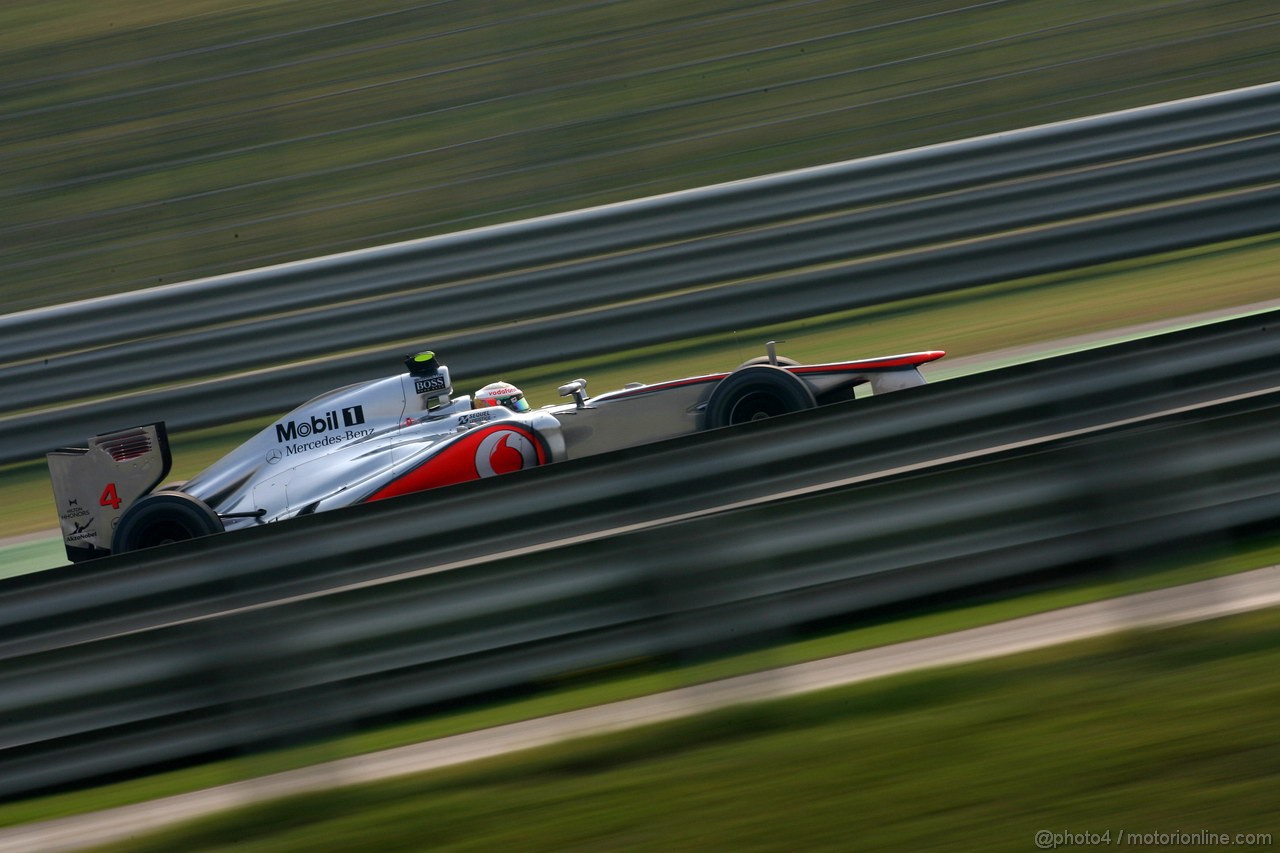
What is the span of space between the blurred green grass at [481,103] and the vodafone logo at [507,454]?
558 cm

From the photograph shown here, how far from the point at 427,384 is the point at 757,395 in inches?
80.0

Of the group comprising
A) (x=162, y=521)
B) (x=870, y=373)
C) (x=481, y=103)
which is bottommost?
(x=870, y=373)

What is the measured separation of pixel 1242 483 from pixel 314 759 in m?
3.34

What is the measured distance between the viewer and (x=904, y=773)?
138 inches

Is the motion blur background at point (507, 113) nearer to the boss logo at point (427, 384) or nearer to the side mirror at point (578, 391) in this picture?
the boss logo at point (427, 384)

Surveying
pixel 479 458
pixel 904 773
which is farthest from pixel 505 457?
pixel 904 773

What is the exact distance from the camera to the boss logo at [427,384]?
767cm

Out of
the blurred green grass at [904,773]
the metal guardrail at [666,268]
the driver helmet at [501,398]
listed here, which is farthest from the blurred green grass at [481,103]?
the blurred green grass at [904,773]

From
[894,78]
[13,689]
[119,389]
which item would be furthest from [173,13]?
[13,689]

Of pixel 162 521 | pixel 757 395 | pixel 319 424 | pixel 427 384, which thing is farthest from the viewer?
pixel 319 424

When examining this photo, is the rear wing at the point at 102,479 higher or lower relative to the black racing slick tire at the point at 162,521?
higher

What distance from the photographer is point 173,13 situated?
1501 cm

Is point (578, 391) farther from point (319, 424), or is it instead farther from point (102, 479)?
point (102, 479)

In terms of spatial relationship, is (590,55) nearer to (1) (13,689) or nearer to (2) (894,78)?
(2) (894,78)
